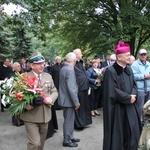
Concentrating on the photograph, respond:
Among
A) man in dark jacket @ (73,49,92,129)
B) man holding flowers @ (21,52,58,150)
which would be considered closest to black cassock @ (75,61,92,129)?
man in dark jacket @ (73,49,92,129)

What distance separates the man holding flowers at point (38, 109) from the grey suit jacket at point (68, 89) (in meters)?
1.18

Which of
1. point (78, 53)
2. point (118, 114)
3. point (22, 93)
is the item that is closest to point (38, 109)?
point (22, 93)

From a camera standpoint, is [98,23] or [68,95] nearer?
[68,95]

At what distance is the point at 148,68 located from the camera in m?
6.63

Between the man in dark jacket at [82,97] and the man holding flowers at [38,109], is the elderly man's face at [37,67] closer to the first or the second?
the man holding flowers at [38,109]

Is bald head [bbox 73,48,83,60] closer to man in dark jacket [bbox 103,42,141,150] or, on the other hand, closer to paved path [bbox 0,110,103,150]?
paved path [bbox 0,110,103,150]

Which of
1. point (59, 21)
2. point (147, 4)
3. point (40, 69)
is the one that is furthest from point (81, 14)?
point (40, 69)

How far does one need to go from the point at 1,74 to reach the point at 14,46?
15854 mm

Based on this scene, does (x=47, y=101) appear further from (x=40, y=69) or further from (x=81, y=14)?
(x=81, y=14)

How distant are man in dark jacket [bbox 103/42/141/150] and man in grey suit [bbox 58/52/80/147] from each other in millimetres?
1475

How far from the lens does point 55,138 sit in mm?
6230

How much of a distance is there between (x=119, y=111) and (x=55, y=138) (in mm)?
2584

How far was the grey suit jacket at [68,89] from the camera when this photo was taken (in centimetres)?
553

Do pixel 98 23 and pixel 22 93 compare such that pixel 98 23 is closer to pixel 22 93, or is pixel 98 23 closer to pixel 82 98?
pixel 82 98
